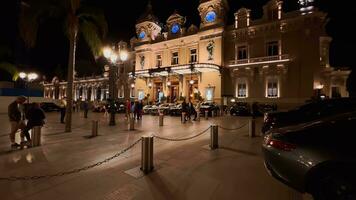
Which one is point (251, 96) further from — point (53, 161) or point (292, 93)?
point (53, 161)

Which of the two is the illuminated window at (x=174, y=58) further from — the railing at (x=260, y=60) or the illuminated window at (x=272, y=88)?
the illuminated window at (x=272, y=88)

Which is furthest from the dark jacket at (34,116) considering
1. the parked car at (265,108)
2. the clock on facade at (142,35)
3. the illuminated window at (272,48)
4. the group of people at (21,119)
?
the clock on facade at (142,35)

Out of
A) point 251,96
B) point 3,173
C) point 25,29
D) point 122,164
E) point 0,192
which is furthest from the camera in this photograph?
point 251,96

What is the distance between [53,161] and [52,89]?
63.6 meters

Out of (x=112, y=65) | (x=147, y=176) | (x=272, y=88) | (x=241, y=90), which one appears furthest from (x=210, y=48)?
(x=147, y=176)

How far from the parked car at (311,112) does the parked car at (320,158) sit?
418 centimetres

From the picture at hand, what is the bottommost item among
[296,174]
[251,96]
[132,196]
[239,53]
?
[132,196]

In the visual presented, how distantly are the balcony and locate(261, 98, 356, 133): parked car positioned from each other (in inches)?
814

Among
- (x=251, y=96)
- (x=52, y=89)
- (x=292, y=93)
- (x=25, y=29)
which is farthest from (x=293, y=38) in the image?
(x=52, y=89)

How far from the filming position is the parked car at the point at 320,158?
120 inches

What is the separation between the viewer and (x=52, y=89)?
61.4 meters

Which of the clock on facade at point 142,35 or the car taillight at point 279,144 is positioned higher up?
the clock on facade at point 142,35

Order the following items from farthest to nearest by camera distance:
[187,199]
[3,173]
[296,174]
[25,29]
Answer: [25,29] → [3,173] → [187,199] → [296,174]

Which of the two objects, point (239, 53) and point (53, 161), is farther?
point (239, 53)
